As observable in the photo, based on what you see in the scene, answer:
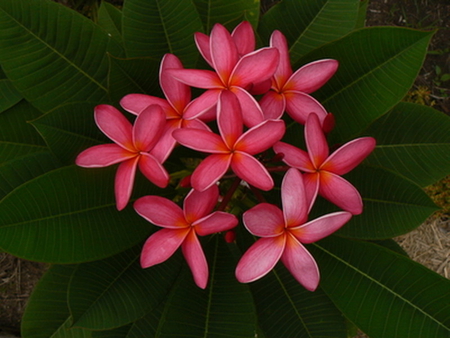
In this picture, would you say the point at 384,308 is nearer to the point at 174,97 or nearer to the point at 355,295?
the point at 355,295

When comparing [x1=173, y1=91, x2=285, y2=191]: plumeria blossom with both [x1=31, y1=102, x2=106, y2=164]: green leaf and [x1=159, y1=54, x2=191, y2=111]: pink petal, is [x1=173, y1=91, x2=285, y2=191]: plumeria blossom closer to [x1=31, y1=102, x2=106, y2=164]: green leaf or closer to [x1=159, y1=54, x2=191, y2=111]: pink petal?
[x1=159, y1=54, x2=191, y2=111]: pink petal

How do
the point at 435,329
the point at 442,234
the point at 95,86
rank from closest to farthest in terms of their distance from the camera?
the point at 435,329 < the point at 95,86 < the point at 442,234

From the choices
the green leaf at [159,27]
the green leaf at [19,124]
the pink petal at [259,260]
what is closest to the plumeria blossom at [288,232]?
the pink petal at [259,260]

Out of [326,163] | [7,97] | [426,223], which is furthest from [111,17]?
[426,223]

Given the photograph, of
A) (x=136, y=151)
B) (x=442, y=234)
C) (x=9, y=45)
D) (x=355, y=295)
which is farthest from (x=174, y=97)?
(x=442, y=234)

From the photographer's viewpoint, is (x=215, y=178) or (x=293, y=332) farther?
(x=293, y=332)
